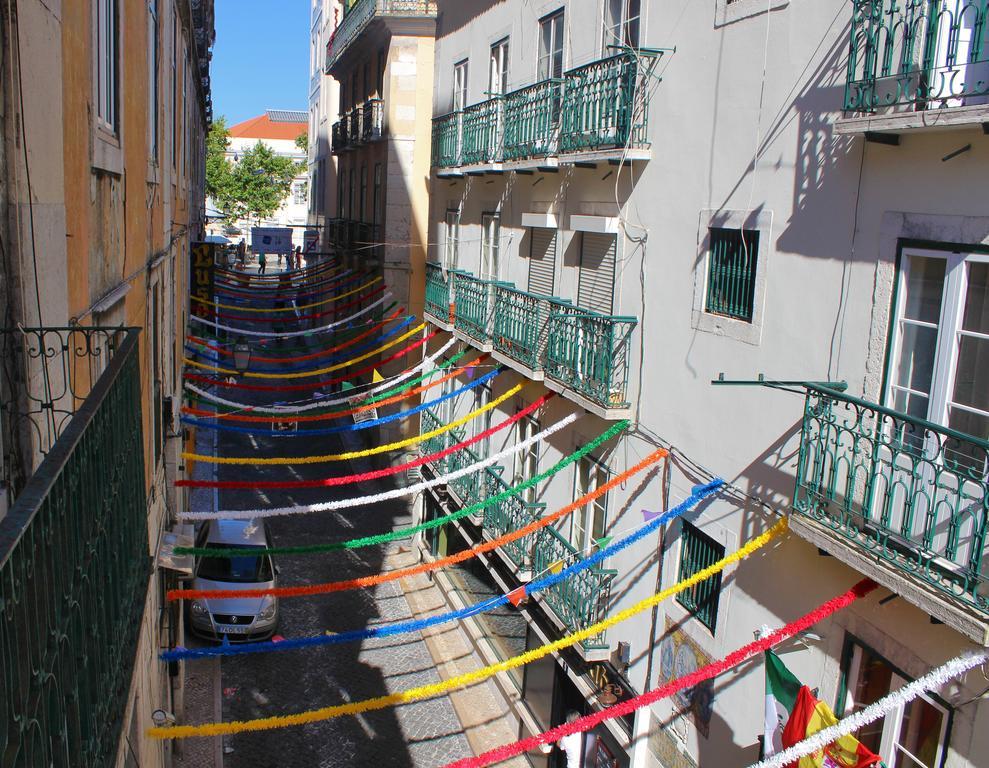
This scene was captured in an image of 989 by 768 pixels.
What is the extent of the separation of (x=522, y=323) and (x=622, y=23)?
14.5ft

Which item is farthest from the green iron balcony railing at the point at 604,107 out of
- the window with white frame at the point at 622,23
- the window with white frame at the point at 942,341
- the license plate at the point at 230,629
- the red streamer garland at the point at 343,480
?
the license plate at the point at 230,629

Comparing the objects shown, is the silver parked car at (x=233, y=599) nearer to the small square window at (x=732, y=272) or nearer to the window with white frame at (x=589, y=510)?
the window with white frame at (x=589, y=510)

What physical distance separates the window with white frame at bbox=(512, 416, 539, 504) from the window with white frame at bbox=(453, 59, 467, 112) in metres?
6.78

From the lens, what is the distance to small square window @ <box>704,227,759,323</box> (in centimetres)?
877

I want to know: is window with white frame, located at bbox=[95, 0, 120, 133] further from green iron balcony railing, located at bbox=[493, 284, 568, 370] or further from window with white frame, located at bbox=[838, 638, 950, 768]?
window with white frame, located at bbox=[838, 638, 950, 768]

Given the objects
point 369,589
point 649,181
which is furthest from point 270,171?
point 649,181

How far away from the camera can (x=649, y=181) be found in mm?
10703

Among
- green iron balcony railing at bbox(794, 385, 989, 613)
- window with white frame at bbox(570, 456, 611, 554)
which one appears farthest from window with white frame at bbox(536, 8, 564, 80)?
green iron balcony railing at bbox(794, 385, 989, 613)

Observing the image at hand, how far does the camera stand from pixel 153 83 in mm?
10148

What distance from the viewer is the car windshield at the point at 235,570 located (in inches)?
642

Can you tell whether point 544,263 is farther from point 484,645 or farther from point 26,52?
point 26,52

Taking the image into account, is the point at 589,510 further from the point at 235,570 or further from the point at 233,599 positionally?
the point at 235,570

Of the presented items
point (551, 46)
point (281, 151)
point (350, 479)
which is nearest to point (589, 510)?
point (350, 479)

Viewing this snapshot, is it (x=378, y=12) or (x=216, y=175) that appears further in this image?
(x=216, y=175)
